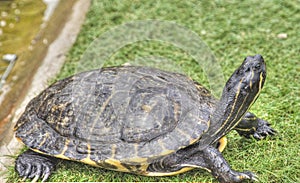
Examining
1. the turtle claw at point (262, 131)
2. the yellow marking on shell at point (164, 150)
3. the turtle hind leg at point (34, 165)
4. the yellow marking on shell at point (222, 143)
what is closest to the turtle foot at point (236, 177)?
the yellow marking on shell at point (222, 143)

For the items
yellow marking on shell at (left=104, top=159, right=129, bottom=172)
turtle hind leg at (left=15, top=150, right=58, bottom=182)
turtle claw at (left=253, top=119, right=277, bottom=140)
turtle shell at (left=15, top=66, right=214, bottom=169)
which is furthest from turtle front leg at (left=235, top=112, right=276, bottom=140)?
turtle hind leg at (left=15, top=150, right=58, bottom=182)

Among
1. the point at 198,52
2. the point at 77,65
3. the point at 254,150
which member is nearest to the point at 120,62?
the point at 77,65

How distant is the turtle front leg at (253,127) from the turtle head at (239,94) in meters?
0.28

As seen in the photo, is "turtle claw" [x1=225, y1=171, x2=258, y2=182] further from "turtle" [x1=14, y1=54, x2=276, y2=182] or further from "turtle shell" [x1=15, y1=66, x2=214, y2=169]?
"turtle shell" [x1=15, y1=66, x2=214, y2=169]

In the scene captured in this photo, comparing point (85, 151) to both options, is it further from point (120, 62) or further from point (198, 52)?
point (198, 52)

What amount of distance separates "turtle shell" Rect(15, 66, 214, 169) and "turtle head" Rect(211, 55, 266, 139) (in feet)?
0.40

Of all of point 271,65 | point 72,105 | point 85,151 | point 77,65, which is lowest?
point 271,65

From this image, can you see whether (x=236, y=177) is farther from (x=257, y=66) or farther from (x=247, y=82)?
(x=257, y=66)

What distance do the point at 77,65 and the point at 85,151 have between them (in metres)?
2.04

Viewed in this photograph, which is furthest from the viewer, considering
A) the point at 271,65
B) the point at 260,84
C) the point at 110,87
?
the point at 271,65

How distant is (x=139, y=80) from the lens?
359cm

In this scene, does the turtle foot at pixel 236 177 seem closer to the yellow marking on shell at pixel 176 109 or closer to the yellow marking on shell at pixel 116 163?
the yellow marking on shell at pixel 176 109

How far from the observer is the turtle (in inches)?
131

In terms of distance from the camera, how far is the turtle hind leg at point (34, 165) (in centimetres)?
373
